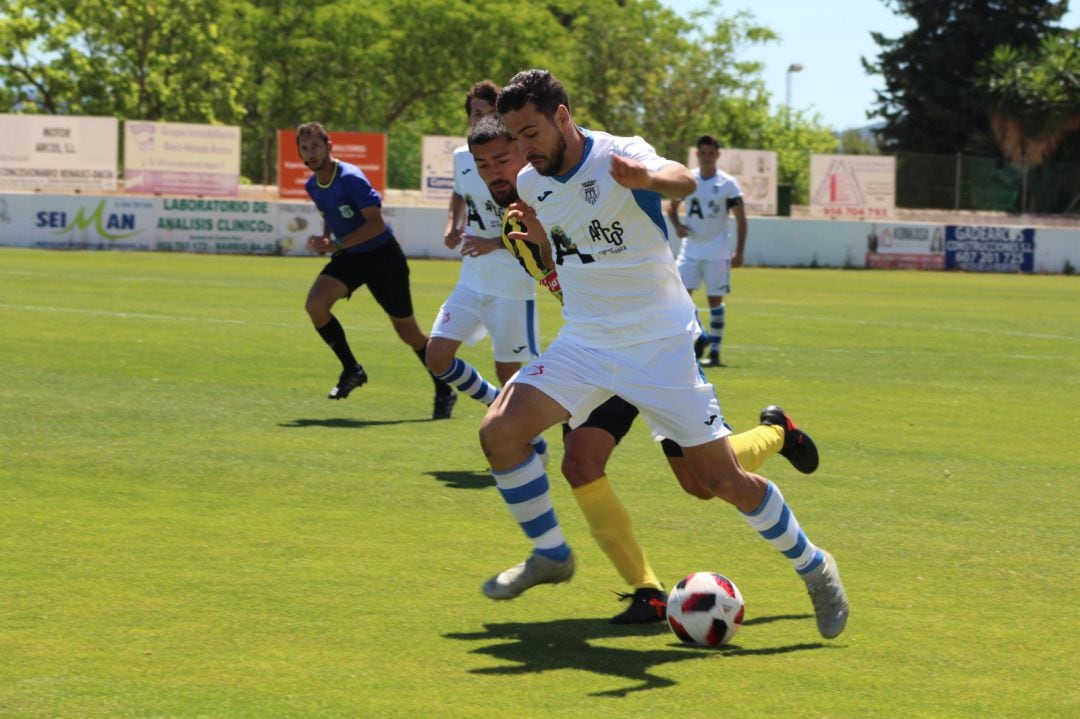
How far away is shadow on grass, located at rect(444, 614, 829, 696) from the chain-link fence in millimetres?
41408

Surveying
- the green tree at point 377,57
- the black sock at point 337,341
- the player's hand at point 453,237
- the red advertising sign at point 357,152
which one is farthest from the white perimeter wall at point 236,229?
the green tree at point 377,57

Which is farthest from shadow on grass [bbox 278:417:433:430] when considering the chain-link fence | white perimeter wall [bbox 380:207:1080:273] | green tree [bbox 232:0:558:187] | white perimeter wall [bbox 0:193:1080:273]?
green tree [bbox 232:0:558:187]

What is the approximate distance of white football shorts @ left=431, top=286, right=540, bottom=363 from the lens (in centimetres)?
1071

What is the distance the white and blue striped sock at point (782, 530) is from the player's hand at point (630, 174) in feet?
4.49

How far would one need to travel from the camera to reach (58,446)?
10148mm

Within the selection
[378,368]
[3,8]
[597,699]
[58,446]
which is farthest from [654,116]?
[597,699]

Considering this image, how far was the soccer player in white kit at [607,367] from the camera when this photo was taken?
19.9 feet

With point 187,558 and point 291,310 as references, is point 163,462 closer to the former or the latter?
Answer: point 187,558

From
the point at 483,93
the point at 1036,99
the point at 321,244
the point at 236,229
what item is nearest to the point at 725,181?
the point at 321,244

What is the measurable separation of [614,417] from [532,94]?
4.93ft

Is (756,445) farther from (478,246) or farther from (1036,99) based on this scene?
(1036,99)

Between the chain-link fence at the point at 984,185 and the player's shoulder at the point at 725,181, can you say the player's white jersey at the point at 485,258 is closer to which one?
the player's shoulder at the point at 725,181

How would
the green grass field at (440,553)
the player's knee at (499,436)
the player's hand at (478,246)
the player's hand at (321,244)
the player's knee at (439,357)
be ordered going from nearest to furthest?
1. the green grass field at (440,553)
2. the player's knee at (499,436)
3. the player's hand at (478,246)
4. the player's knee at (439,357)
5. the player's hand at (321,244)

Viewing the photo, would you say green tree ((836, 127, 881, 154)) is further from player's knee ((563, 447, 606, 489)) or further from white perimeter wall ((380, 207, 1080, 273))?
player's knee ((563, 447, 606, 489))
